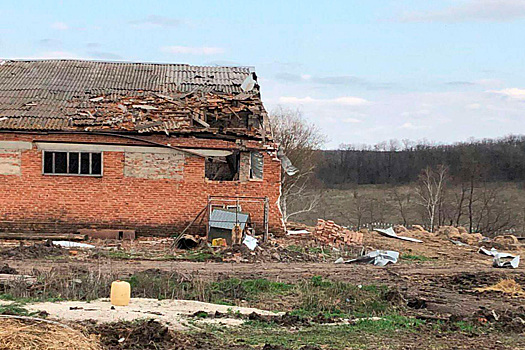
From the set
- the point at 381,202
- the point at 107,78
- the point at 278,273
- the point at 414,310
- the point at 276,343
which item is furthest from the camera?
the point at 381,202

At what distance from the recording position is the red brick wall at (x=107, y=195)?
19.5 m

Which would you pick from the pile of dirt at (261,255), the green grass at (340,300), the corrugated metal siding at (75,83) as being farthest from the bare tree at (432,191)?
the green grass at (340,300)

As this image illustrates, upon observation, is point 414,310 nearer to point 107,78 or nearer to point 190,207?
point 190,207

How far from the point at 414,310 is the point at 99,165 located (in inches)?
466

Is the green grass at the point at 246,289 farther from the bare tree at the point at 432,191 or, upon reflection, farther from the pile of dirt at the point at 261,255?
the bare tree at the point at 432,191

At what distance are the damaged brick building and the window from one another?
0.03 meters

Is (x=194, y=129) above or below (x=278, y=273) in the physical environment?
above

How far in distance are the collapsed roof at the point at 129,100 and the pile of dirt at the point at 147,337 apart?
38.2ft

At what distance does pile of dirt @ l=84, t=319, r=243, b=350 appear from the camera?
7785 mm

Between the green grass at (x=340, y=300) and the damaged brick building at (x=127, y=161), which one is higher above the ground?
the damaged brick building at (x=127, y=161)

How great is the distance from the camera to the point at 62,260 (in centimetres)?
1552

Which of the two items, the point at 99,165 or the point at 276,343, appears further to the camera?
the point at 99,165

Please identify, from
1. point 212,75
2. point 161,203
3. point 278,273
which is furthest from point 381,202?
point 278,273

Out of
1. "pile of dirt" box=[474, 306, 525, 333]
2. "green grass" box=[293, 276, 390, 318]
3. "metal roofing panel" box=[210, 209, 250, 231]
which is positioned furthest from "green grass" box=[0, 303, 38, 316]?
"metal roofing panel" box=[210, 209, 250, 231]
